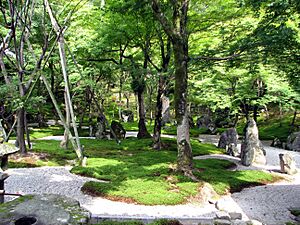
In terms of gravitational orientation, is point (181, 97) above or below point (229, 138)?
above

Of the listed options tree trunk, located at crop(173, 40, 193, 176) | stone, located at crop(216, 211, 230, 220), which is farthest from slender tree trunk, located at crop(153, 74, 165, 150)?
stone, located at crop(216, 211, 230, 220)

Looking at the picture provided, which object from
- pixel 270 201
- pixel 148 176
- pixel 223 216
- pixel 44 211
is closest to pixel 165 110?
pixel 148 176

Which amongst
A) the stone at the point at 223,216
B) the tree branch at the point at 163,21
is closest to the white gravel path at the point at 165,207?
the stone at the point at 223,216

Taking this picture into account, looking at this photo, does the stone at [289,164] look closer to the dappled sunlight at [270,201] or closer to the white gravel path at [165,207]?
the white gravel path at [165,207]

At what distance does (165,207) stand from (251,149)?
8622mm

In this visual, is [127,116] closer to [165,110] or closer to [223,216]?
[165,110]

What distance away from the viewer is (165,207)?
8.52 m

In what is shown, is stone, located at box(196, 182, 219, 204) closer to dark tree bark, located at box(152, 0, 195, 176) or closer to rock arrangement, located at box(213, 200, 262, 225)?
rock arrangement, located at box(213, 200, 262, 225)

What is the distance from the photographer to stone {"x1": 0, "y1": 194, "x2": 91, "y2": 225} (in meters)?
4.63

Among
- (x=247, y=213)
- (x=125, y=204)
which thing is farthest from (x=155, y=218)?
(x=247, y=213)

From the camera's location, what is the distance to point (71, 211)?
16.4 feet

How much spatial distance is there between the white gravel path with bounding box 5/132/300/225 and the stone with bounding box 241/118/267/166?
267 cm

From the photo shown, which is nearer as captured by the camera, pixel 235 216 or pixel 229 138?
pixel 235 216

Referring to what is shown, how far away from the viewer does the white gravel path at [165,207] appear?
811 cm
